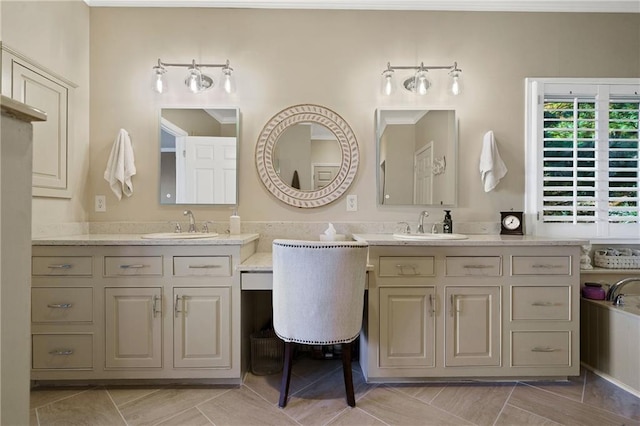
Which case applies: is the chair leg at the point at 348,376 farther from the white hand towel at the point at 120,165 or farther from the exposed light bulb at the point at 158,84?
the exposed light bulb at the point at 158,84

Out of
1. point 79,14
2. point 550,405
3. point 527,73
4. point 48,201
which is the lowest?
point 550,405

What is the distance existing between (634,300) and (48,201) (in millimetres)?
4042

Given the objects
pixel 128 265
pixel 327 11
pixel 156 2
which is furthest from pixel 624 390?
pixel 156 2

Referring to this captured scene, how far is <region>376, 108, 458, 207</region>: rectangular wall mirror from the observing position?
8.00 ft

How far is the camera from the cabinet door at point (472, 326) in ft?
6.34

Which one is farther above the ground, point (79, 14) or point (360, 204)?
point (79, 14)

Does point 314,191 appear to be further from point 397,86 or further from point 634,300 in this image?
point 634,300

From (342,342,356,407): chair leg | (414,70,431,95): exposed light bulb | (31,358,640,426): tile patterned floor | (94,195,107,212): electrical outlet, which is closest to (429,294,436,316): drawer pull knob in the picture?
(31,358,640,426): tile patterned floor

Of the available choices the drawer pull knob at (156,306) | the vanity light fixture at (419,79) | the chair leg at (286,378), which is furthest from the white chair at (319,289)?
the vanity light fixture at (419,79)

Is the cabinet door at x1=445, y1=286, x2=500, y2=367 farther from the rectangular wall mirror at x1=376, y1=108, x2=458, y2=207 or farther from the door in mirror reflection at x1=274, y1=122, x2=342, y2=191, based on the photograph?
the door in mirror reflection at x1=274, y1=122, x2=342, y2=191

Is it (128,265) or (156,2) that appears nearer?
A: (128,265)

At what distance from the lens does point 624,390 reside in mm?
1905

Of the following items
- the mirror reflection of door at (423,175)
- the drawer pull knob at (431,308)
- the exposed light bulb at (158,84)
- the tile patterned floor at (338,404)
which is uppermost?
the exposed light bulb at (158,84)

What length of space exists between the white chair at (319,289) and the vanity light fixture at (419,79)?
56.0 inches
